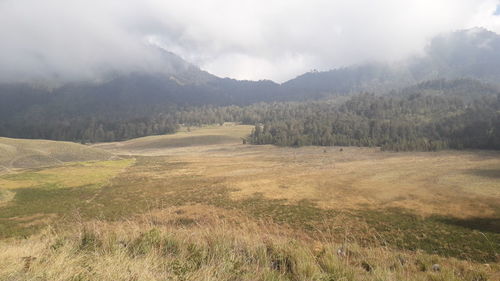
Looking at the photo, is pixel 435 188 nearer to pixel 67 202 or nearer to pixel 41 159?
pixel 67 202

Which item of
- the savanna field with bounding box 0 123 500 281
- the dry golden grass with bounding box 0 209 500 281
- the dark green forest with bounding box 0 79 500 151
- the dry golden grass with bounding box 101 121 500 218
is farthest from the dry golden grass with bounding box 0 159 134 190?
the dark green forest with bounding box 0 79 500 151

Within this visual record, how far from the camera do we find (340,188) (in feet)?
126

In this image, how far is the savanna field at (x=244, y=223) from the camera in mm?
5586

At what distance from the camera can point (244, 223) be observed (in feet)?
30.2

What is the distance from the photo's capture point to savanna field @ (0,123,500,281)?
18.3ft

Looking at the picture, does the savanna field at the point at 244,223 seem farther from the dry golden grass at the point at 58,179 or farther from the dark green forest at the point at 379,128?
the dark green forest at the point at 379,128

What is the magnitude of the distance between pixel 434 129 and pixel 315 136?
161 feet

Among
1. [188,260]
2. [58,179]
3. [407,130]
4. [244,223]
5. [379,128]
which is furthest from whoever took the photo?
[379,128]

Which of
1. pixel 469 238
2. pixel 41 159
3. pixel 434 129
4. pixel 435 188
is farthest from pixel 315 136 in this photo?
pixel 469 238

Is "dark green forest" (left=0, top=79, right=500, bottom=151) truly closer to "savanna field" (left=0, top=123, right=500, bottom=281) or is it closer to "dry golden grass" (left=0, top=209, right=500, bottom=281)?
"savanna field" (left=0, top=123, right=500, bottom=281)

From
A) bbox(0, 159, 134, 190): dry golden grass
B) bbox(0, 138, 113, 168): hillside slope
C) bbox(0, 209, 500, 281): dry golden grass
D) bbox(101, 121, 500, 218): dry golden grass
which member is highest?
bbox(0, 209, 500, 281): dry golden grass

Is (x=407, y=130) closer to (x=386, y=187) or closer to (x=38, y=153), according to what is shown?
(x=386, y=187)

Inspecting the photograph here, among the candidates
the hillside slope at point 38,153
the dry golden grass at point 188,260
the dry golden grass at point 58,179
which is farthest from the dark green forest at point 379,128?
the dry golden grass at point 188,260

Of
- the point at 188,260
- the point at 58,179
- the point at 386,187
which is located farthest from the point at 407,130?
the point at 188,260
